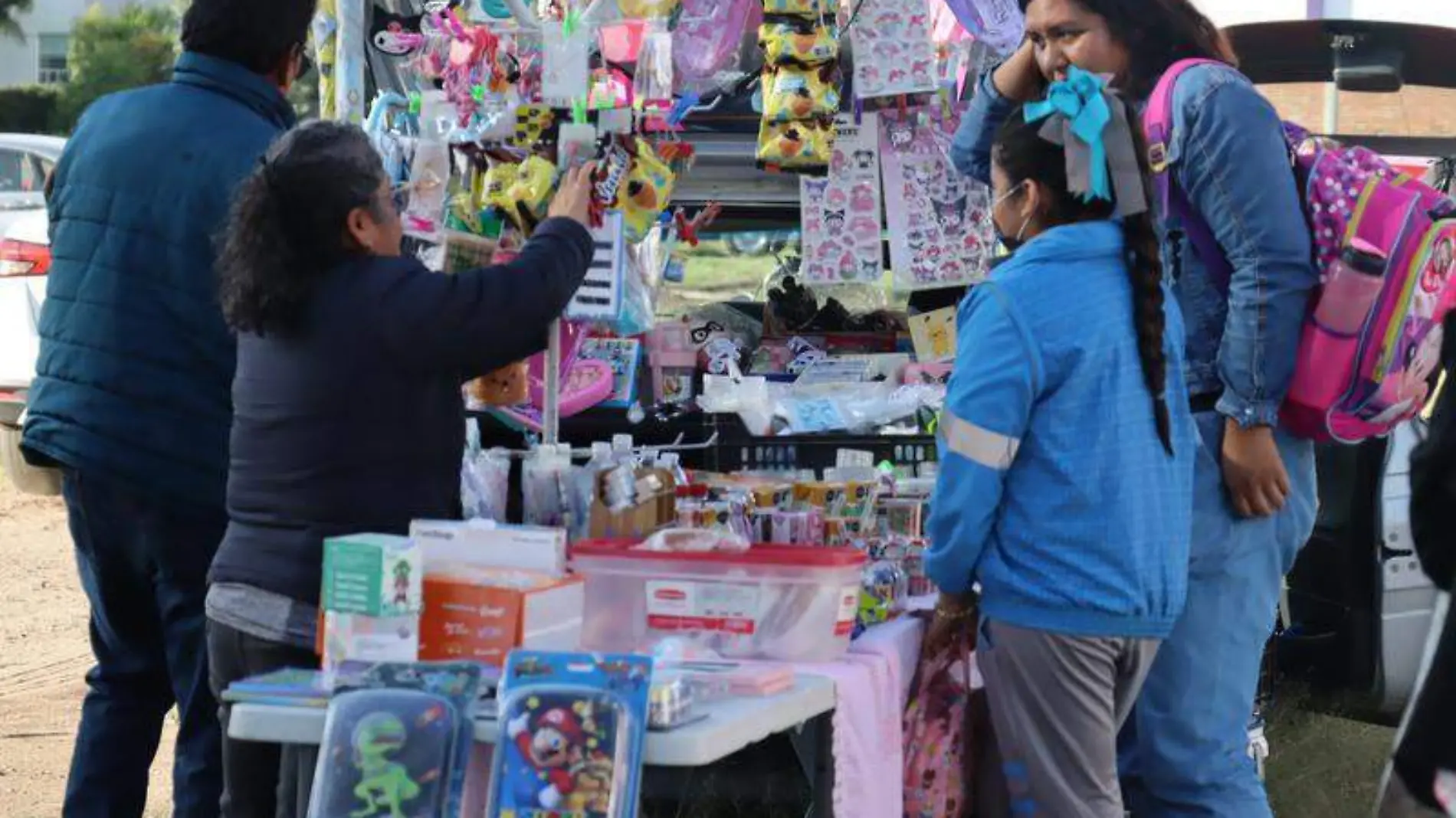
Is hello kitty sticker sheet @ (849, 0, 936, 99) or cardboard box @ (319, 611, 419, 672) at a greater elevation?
hello kitty sticker sheet @ (849, 0, 936, 99)

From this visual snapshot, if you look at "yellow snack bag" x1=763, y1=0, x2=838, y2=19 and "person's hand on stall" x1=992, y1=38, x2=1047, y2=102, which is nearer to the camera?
"person's hand on stall" x1=992, y1=38, x2=1047, y2=102

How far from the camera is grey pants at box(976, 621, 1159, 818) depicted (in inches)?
138

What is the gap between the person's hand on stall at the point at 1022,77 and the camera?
4281 millimetres

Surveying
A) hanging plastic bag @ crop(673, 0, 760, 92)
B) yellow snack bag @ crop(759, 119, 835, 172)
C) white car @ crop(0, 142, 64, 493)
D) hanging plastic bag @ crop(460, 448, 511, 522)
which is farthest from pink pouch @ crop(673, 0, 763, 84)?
white car @ crop(0, 142, 64, 493)

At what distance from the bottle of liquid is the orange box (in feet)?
4.97

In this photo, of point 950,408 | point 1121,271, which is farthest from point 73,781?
point 1121,271

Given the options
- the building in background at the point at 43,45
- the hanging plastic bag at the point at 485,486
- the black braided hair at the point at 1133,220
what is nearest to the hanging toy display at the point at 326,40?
the hanging plastic bag at the point at 485,486

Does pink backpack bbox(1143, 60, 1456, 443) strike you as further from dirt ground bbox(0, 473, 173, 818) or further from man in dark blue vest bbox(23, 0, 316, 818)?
dirt ground bbox(0, 473, 173, 818)

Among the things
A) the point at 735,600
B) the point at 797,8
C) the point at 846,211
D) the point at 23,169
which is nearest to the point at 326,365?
the point at 735,600

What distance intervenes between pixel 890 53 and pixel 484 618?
2812 mm

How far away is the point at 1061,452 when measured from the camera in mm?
3498

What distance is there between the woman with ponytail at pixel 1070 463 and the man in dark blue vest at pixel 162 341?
151 cm

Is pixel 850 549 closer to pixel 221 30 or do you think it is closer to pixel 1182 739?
pixel 1182 739

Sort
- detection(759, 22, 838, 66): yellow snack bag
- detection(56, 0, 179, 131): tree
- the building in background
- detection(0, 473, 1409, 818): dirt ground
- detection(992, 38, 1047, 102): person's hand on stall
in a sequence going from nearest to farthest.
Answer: detection(992, 38, 1047, 102): person's hand on stall, detection(759, 22, 838, 66): yellow snack bag, detection(0, 473, 1409, 818): dirt ground, detection(56, 0, 179, 131): tree, the building in background
